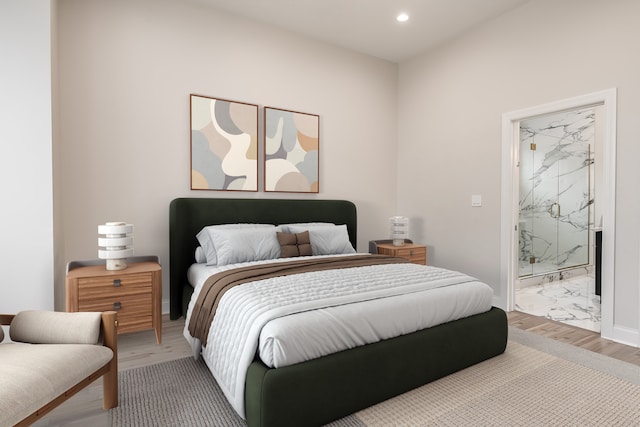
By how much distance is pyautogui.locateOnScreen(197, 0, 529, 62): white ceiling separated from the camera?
350 centimetres

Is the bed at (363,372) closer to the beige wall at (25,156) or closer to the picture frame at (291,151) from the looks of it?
the beige wall at (25,156)

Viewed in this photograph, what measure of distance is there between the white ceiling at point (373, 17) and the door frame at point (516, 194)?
3.72 feet

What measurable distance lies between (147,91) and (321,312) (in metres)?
2.76

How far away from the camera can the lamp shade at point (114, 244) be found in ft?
8.84

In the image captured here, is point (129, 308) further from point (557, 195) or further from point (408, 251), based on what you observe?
point (557, 195)

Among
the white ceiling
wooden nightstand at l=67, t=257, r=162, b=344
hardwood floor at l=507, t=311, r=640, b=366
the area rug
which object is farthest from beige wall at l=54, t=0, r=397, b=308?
hardwood floor at l=507, t=311, r=640, b=366

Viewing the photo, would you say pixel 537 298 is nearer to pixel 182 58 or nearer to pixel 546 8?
pixel 546 8

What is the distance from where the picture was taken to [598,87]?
2.98m

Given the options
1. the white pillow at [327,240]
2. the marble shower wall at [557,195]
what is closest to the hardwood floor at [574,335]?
the white pillow at [327,240]

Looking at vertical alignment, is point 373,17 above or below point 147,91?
above

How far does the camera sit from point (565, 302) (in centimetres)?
409

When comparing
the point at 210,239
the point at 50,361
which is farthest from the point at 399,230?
the point at 50,361

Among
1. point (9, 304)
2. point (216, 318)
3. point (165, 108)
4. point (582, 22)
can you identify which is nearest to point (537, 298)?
point (582, 22)

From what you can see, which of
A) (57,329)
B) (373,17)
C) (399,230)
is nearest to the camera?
(57,329)
